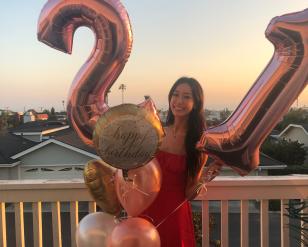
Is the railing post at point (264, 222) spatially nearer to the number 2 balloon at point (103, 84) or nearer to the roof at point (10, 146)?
the number 2 balloon at point (103, 84)

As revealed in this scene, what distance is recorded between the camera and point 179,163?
1.68m

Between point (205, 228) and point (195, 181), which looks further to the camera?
point (205, 228)

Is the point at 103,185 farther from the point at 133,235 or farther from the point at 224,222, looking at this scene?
the point at 224,222

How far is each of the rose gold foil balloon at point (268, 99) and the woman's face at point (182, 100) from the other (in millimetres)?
142

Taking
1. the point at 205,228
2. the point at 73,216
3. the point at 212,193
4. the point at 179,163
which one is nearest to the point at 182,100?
the point at 179,163

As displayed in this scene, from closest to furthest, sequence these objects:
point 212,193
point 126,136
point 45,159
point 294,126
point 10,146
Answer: point 126,136 < point 212,193 < point 45,159 < point 10,146 < point 294,126

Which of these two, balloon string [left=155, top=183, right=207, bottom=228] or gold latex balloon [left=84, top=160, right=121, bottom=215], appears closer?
gold latex balloon [left=84, top=160, right=121, bottom=215]

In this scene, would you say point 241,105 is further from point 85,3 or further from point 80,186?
point 80,186

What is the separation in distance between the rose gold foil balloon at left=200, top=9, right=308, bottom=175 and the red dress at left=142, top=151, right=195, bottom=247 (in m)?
0.17

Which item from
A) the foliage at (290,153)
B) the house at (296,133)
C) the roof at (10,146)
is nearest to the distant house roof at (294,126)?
the house at (296,133)

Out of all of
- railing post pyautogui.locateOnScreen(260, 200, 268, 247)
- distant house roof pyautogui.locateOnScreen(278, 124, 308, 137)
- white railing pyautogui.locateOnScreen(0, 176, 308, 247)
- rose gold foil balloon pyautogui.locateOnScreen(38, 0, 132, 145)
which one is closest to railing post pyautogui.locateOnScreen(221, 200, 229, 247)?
white railing pyautogui.locateOnScreen(0, 176, 308, 247)

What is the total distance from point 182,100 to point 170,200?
442 mm

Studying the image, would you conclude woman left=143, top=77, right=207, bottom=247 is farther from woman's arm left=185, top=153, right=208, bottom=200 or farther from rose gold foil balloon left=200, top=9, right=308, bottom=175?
rose gold foil balloon left=200, top=9, right=308, bottom=175

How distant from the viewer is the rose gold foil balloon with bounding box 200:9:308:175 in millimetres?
1427
